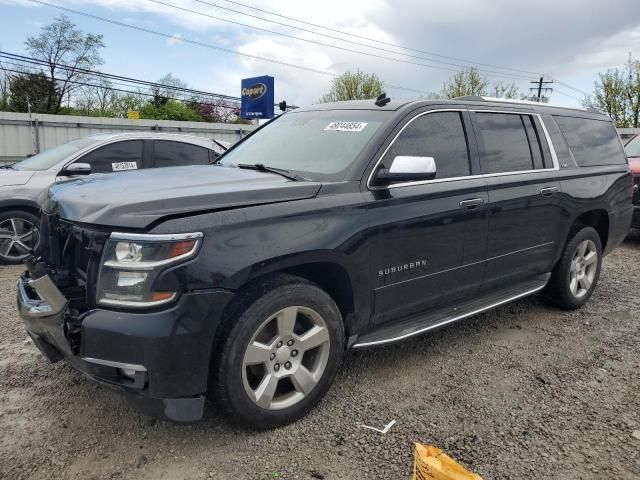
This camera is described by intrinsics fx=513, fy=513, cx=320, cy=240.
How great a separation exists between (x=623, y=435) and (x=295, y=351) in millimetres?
1847

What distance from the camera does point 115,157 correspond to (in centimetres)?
669

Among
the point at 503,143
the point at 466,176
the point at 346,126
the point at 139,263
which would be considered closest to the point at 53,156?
the point at 346,126

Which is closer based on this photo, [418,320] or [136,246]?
[136,246]

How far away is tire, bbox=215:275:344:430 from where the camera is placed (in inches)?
98.9

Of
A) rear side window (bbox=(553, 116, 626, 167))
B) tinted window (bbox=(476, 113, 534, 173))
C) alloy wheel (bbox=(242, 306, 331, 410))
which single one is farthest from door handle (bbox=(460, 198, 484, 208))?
rear side window (bbox=(553, 116, 626, 167))

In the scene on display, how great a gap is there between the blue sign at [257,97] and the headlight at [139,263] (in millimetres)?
21678

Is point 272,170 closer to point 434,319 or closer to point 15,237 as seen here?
point 434,319

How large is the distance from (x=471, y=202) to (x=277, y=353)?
1780 mm

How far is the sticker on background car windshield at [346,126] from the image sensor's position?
340cm

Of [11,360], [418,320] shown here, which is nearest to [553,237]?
[418,320]

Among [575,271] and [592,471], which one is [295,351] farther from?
[575,271]

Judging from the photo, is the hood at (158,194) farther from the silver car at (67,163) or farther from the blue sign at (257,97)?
the blue sign at (257,97)

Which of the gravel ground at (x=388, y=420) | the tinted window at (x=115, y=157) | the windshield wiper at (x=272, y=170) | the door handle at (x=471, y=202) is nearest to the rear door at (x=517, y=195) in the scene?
the door handle at (x=471, y=202)

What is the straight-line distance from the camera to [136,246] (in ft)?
7.58
